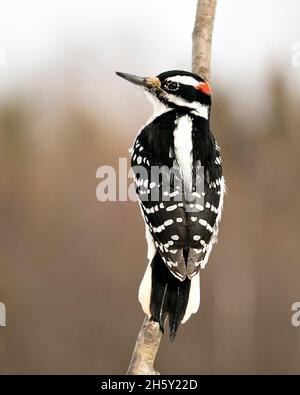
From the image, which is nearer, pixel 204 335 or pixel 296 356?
pixel 296 356

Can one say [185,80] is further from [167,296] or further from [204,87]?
[167,296]

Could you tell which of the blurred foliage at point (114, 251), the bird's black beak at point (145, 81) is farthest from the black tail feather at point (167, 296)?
the blurred foliage at point (114, 251)

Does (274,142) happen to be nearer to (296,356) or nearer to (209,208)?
(296,356)

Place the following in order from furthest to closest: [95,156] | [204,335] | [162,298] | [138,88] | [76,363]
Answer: [95,156] → [204,335] → [76,363] → [138,88] → [162,298]

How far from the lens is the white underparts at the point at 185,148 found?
5281mm

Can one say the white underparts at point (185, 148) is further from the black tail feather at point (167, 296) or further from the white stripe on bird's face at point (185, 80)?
the black tail feather at point (167, 296)

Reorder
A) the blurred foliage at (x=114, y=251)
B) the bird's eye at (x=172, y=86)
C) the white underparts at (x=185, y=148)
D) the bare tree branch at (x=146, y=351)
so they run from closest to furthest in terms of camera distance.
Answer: the bare tree branch at (x=146, y=351) → the white underparts at (x=185, y=148) → the bird's eye at (x=172, y=86) → the blurred foliage at (x=114, y=251)

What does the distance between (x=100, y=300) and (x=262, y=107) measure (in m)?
6.42

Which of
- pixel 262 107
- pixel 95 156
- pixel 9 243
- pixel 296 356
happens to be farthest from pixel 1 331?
pixel 262 107

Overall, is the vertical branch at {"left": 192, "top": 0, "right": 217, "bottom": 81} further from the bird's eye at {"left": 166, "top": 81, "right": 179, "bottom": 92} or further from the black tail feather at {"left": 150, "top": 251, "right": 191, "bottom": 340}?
the black tail feather at {"left": 150, "top": 251, "right": 191, "bottom": 340}

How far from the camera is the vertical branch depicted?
5668mm

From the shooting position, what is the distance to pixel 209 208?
5230 millimetres

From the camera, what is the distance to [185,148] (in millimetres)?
5395

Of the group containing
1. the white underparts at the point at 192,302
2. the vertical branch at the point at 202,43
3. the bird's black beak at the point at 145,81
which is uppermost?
the vertical branch at the point at 202,43
